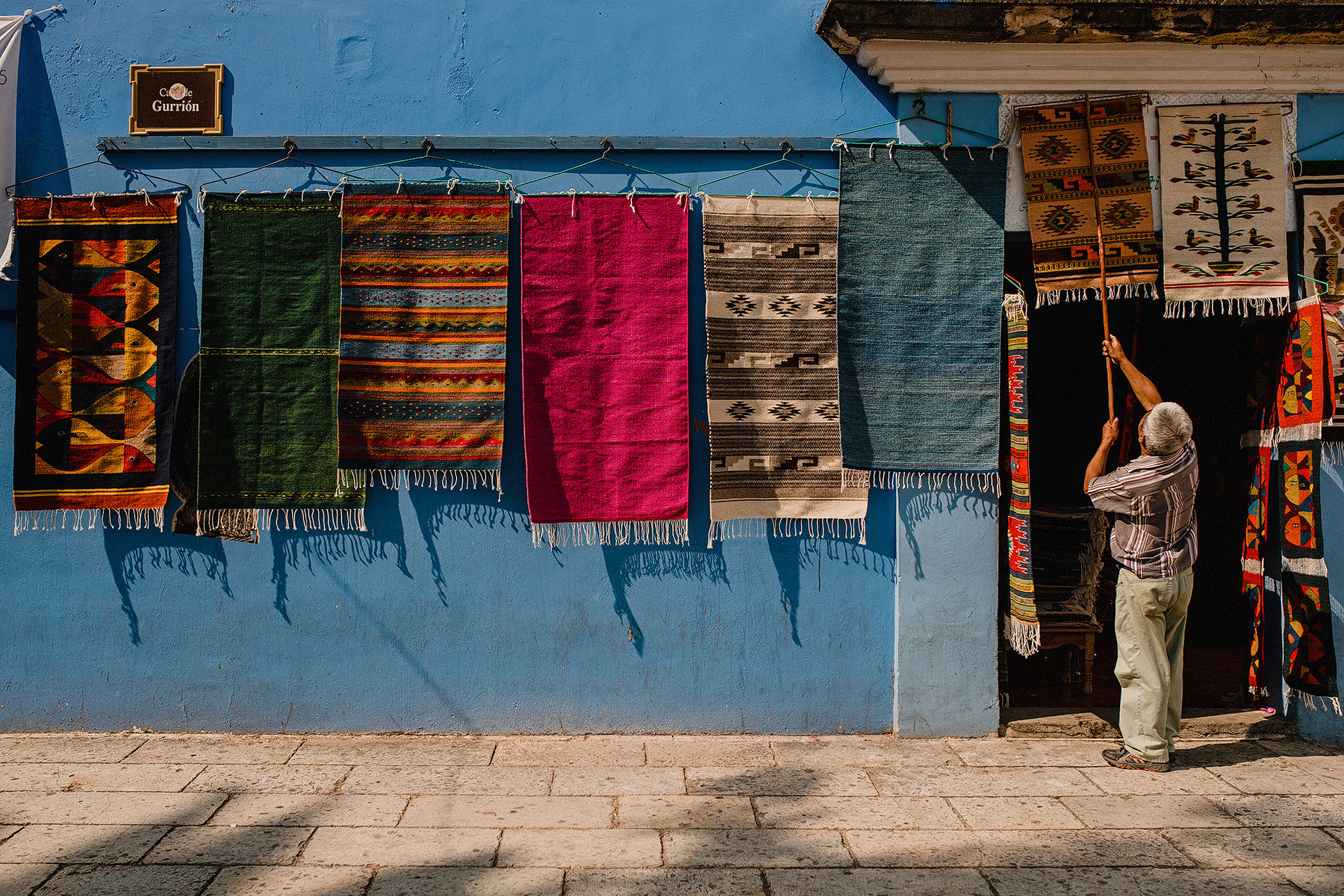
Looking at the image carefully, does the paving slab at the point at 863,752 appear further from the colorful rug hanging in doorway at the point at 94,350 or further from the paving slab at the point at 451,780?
the colorful rug hanging in doorway at the point at 94,350

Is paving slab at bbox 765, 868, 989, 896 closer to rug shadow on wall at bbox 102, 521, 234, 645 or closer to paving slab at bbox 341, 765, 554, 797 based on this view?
paving slab at bbox 341, 765, 554, 797

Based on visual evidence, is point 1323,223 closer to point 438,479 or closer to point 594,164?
point 594,164

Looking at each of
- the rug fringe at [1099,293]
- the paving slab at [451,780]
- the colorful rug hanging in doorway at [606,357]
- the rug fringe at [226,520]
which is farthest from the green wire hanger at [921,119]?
the rug fringe at [226,520]

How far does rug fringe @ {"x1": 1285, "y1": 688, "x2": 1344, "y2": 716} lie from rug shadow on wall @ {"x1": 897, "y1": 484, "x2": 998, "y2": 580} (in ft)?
5.75

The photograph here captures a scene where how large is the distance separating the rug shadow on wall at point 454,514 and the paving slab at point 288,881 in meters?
1.47

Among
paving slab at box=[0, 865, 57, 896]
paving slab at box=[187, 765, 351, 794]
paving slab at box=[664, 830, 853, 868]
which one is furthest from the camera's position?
paving slab at box=[187, 765, 351, 794]

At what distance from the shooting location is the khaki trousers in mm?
3818

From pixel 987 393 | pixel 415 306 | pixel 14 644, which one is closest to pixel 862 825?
pixel 987 393

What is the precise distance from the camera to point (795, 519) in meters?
4.27

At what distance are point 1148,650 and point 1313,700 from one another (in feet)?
3.93

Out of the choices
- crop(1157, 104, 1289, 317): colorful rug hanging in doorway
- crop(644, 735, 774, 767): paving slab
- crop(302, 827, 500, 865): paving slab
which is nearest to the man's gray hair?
crop(1157, 104, 1289, 317): colorful rug hanging in doorway

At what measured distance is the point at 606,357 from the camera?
4.17 meters

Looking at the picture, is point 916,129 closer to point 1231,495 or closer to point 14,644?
point 1231,495

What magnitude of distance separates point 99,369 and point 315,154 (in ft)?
4.81
